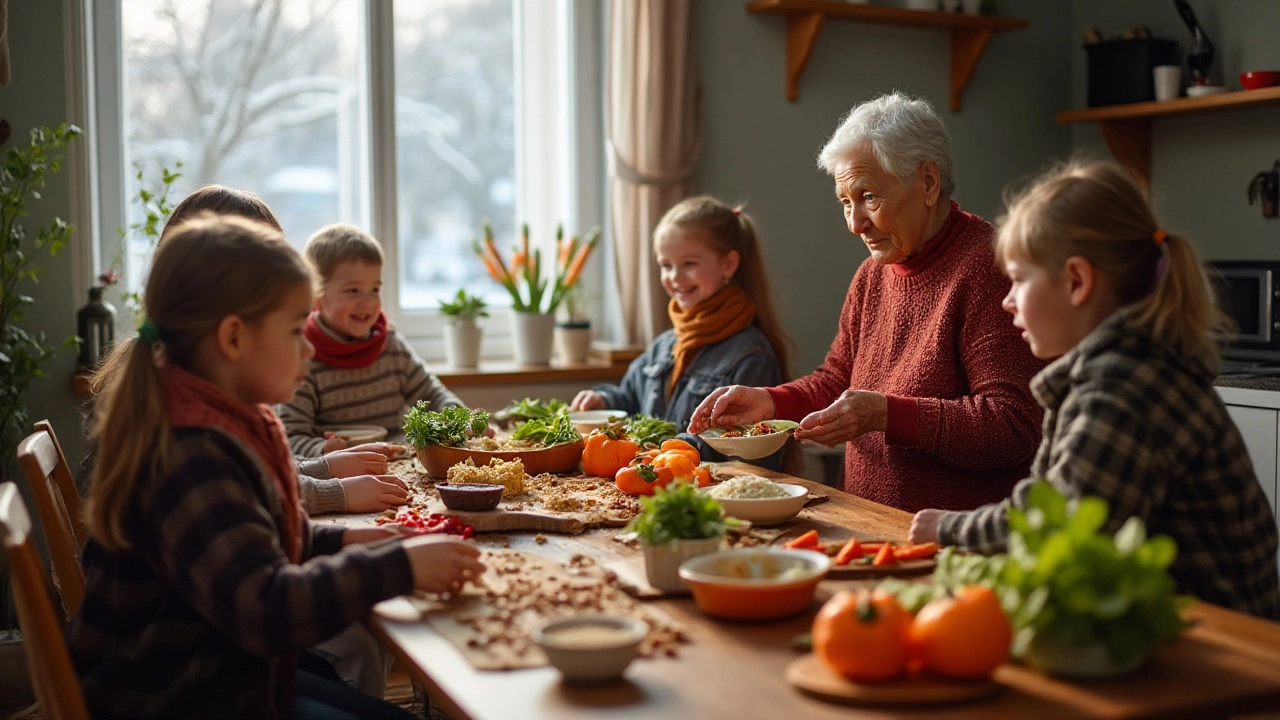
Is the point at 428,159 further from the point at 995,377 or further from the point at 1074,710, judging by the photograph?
the point at 1074,710

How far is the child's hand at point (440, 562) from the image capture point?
1.47m

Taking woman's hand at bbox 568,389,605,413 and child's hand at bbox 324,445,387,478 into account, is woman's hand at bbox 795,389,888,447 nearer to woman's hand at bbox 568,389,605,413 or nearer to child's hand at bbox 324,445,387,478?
child's hand at bbox 324,445,387,478

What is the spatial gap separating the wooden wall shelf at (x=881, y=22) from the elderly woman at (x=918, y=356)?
1737 mm

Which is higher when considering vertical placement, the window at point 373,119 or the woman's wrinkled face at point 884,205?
the window at point 373,119

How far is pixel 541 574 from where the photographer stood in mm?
1640

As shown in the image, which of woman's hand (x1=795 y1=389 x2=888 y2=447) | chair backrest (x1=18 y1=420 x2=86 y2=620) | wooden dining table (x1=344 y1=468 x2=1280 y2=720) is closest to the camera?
wooden dining table (x1=344 y1=468 x2=1280 y2=720)

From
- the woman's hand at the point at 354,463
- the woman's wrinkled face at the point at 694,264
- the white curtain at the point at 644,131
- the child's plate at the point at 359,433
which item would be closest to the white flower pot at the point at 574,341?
the white curtain at the point at 644,131

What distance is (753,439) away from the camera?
2193 mm

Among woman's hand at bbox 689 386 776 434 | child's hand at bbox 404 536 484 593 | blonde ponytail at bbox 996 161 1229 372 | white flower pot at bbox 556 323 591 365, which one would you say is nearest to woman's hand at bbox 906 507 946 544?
blonde ponytail at bbox 996 161 1229 372

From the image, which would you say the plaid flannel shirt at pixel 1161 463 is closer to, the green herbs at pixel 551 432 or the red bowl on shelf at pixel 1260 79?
the green herbs at pixel 551 432

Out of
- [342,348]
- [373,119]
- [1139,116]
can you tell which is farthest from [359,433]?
[1139,116]

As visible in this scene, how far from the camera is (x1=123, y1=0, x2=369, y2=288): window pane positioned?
3.75 m

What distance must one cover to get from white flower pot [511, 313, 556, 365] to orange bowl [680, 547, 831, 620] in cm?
259

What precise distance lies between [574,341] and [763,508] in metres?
2.31
